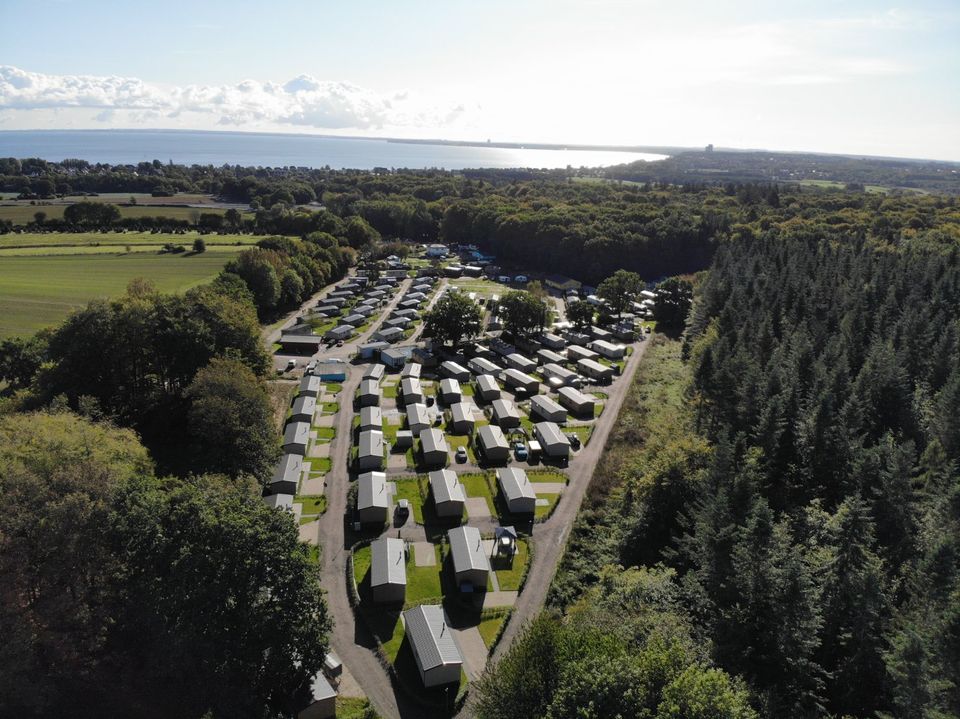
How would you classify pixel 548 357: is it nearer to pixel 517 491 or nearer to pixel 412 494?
pixel 517 491

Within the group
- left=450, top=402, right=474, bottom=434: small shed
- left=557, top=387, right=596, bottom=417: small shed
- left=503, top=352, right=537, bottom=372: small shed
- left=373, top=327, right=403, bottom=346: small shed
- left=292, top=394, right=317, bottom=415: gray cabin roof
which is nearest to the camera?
left=450, top=402, right=474, bottom=434: small shed

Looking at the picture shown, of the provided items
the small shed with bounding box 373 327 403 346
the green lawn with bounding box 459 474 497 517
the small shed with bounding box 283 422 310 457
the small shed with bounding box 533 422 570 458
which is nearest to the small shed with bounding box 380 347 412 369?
the small shed with bounding box 373 327 403 346

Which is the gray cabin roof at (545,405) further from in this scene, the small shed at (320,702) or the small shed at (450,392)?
the small shed at (320,702)

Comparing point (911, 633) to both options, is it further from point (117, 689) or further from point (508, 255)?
point (508, 255)

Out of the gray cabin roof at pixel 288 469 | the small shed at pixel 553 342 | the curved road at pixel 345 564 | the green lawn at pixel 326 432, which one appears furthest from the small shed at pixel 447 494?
the small shed at pixel 553 342

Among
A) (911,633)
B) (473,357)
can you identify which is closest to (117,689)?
(911,633)

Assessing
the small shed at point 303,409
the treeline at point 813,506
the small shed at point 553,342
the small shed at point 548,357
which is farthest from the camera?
the small shed at point 553,342

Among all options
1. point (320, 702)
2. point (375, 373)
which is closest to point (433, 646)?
point (320, 702)

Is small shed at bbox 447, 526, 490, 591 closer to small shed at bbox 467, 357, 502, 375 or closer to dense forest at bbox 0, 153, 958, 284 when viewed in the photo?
small shed at bbox 467, 357, 502, 375
